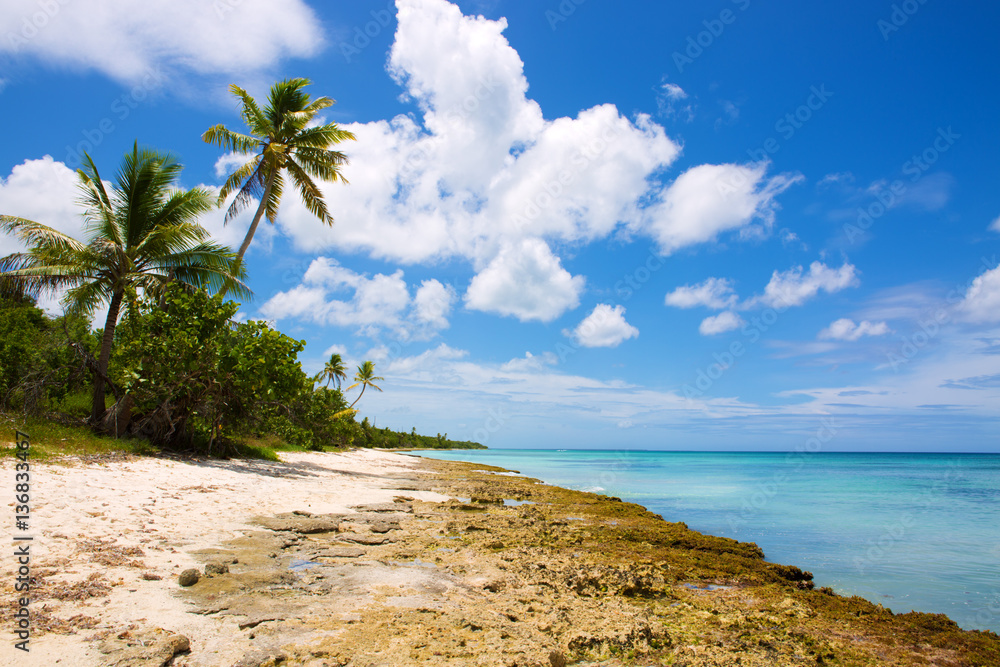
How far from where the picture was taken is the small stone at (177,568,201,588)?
4.89m

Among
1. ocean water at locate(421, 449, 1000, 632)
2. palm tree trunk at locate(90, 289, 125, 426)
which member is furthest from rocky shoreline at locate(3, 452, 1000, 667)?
palm tree trunk at locate(90, 289, 125, 426)

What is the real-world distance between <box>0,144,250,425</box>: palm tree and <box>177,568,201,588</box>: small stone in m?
11.9

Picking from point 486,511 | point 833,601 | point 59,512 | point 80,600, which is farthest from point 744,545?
point 59,512

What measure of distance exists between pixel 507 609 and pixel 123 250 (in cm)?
1546

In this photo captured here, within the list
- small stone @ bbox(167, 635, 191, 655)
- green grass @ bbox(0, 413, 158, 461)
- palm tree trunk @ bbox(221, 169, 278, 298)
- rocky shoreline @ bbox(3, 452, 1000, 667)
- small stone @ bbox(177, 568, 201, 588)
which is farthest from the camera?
palm tree trunk @ bbox(221, 169, 278, 298)

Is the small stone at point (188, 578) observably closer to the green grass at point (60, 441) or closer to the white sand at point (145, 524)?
the white sand at point (145, 524)

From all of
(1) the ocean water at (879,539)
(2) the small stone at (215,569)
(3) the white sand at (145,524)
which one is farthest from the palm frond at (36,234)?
(1) the ocean water at (879,539)

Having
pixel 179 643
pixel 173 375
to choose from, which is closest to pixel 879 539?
pixel 179 643

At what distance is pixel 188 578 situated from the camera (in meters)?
4.92

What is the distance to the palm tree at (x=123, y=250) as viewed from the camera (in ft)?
45.5

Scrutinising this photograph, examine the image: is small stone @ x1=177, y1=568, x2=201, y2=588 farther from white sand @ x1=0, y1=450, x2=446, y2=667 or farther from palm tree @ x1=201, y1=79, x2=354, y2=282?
palm tree @ x1=201, y1=79, x2=354, y2=282

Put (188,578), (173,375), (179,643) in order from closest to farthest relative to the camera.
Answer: (179,643) < (188,578) < (173,375)

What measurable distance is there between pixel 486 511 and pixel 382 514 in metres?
2.72

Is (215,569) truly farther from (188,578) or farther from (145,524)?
(145,524)
